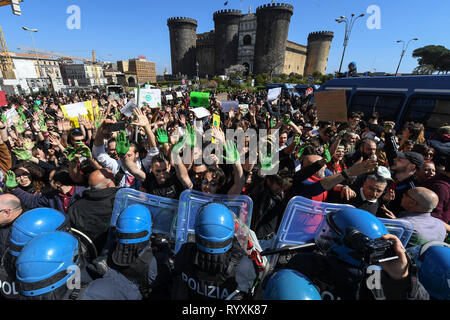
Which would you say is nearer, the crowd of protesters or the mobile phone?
the crowd of protesters

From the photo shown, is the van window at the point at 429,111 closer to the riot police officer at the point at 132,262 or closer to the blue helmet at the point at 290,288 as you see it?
the blue helmet at the point at 290,288

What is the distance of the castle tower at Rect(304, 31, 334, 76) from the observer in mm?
49594

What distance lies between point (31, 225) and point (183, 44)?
56644mm

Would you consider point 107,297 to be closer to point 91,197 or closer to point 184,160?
point 91,197

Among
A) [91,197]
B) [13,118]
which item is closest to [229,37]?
[13,118]

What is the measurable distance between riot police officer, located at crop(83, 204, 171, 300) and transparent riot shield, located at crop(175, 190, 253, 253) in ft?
1.41

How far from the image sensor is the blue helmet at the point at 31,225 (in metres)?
1.43

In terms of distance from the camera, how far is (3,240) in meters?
1.84

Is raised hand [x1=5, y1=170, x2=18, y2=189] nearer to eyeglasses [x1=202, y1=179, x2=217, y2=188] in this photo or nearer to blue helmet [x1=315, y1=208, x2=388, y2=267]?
eyeglasses [x1=202, y1=179, x2=217, y2=188]

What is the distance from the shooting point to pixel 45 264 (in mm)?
1133

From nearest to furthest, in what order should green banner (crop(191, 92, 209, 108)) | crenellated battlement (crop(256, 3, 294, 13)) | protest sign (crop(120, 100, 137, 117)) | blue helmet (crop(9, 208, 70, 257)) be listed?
blue helmet (crop(9, 208, 70, 257)) → protest sign (crop(120, 100, 137, 117)) → green banner (crop(191, 92, 209, 108)) → crenellated battlement (crop(256, 3, 294, 13))

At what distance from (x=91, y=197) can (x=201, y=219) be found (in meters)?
1.47

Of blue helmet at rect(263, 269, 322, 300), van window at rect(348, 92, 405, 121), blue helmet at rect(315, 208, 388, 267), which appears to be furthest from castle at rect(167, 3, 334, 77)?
blue helmet at rect(263, 269, 322, 300)

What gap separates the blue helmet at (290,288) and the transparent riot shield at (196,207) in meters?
0.84
